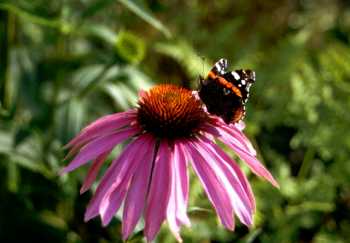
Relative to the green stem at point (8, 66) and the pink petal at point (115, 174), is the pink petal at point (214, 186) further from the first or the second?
the green stem at point (8, 66)

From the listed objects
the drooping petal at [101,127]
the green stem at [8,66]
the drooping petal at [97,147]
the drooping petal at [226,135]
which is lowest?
the drooping petal at [226,135]

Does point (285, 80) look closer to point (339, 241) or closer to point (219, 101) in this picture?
point (339, 241)

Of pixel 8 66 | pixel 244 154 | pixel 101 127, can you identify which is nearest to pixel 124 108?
pixel 8 66

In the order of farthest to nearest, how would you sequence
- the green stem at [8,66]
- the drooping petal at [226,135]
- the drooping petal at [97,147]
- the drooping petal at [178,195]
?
the green stem at [8,66] → the drooping petal at [226,135] → the drooping petal at [97,147] → the drooping petal at [178,195]

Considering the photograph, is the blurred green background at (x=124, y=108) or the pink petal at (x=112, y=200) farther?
the blurred green background at (x=124, y=108)

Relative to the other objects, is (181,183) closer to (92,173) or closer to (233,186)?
(233,186)

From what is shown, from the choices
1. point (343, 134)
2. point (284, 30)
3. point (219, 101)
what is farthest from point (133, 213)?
point (284, 30)

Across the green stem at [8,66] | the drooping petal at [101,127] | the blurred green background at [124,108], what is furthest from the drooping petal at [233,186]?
the green stem at [8,66]

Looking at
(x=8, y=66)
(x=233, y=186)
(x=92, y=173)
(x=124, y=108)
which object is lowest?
(x=233, y=186)
